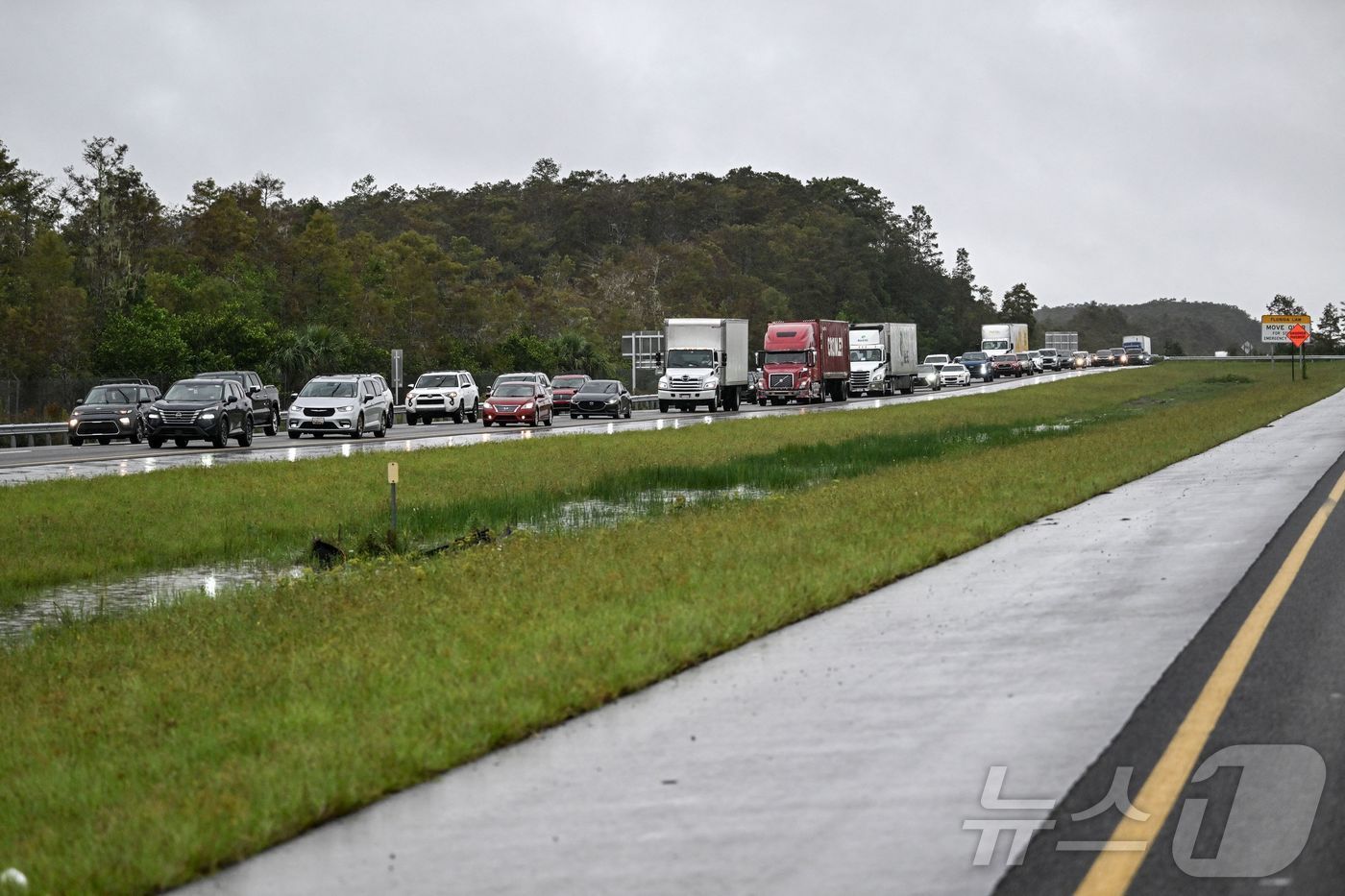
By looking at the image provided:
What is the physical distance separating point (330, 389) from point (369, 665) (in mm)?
37973

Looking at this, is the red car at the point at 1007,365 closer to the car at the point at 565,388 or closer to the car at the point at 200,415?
the car at the point at 565,388

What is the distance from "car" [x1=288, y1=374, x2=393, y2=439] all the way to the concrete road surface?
34.8 meters

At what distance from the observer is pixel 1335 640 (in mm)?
10336

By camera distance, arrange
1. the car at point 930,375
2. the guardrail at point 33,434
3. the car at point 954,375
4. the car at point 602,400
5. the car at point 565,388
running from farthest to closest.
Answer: the car at point 954,375 < the car at point 930,375 < the car at point 565,388 < the car at point 602,400 < the guardrail at point 33,434

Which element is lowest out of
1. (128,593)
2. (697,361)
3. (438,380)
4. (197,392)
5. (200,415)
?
(128,593)

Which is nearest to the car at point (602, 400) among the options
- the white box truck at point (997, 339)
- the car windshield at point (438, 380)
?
the car windshield at point (438, 380)

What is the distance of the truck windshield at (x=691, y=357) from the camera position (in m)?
64.8

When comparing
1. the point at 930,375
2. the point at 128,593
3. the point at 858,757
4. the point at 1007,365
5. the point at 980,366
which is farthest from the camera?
the point at 1007,365

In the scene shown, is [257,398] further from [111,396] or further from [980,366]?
[980,366]

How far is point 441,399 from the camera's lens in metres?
60.7

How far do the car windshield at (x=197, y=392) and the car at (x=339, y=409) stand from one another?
3277 millimetres

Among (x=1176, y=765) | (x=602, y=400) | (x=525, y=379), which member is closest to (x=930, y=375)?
A: (x=602, y=400)

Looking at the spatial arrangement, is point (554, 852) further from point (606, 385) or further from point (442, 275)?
point (442, 275)

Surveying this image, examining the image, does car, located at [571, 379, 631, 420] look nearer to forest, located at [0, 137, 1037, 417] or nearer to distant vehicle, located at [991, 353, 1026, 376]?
forest, located at [0, 137, 1037, 417]
